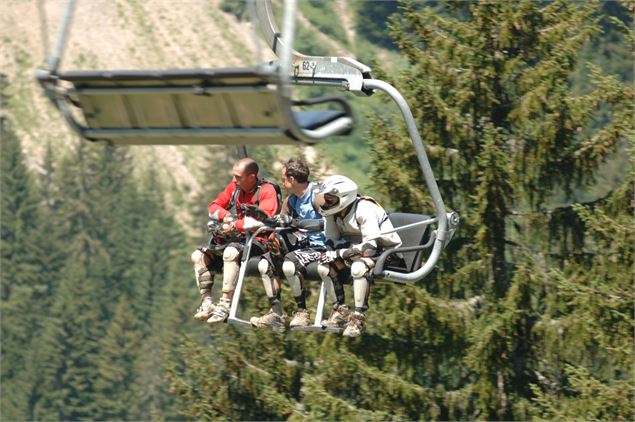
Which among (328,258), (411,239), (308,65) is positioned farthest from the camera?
(308,65)

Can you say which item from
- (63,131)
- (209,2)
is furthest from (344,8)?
(63,131)

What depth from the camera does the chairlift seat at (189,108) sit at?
8.39 meters

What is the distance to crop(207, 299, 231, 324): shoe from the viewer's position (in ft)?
36.4

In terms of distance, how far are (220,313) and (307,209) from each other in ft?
3.14

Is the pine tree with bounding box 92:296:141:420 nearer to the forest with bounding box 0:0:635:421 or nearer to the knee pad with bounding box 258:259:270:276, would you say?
the forest with bounding box 0:0:635:421

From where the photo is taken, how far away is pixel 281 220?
36.1ft

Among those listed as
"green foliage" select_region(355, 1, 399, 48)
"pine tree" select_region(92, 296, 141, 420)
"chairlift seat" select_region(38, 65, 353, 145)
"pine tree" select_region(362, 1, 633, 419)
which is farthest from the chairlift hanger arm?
"green foliage" select_region(355, 1, 399, 48)

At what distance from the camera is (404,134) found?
19.9 meters

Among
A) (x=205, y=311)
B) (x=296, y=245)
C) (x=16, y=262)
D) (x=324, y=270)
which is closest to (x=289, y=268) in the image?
(x=324, y=270)

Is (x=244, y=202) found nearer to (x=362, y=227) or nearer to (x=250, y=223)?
(x=250, y=223)

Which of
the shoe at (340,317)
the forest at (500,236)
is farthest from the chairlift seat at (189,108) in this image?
the forest at (500,236)

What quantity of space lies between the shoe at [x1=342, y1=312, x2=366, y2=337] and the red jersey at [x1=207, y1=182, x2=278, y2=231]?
0.92m

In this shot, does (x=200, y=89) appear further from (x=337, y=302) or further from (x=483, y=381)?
(x=483, y=381)

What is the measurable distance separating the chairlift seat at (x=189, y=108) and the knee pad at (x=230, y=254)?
217 centimetres
